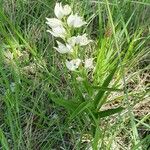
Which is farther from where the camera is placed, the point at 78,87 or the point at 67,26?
the point at 78,87

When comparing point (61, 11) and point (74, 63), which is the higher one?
point (61, 11)

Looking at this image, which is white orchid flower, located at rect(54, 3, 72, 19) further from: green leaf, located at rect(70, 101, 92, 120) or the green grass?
green leaf, located at rect(70, 101, 92, 120)

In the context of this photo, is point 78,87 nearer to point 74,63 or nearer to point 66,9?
point 74,63

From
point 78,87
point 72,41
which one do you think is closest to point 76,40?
point 72,41

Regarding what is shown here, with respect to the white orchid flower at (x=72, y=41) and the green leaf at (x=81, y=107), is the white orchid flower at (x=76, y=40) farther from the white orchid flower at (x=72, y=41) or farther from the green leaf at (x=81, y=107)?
the green leaf at (x=81, y=107)

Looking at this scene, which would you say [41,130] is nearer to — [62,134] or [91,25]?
[62,134]

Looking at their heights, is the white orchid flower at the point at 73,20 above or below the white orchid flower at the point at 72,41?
above

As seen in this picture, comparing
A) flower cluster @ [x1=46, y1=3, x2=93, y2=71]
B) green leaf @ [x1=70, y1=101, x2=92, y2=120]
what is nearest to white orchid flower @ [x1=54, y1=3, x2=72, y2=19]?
flower cluster @ [x1=46, y1=3, x2=93, y2=71]

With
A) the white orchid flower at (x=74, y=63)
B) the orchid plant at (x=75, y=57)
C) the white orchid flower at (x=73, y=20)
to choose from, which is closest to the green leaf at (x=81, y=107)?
the orchid plant at (x=75, y=57)

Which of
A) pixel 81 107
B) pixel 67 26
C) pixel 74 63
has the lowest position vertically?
pixel 81 107
